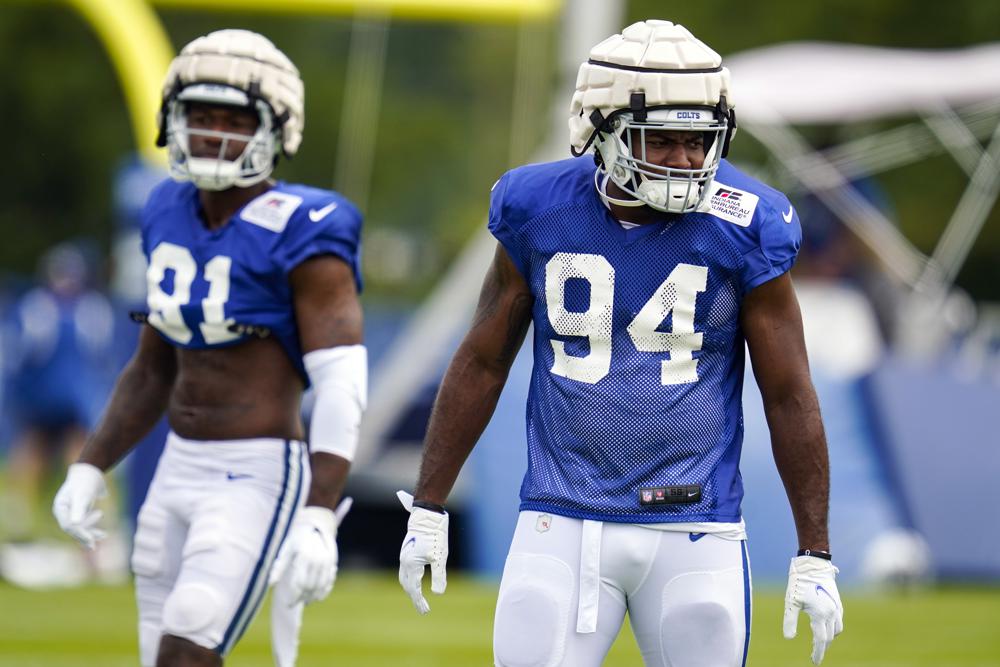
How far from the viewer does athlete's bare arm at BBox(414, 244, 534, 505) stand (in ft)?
14.6

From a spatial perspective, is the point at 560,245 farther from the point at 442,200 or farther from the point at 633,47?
the point at 442,200

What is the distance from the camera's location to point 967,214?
50.3ft

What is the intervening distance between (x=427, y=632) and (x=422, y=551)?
5.23 meters

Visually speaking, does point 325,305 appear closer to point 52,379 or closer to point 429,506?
point 429,506

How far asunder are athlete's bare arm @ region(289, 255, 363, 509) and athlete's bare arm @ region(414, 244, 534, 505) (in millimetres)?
527

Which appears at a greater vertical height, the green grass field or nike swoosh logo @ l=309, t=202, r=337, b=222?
nike swoosh logo @ l=309, t=202, r=337, b=222

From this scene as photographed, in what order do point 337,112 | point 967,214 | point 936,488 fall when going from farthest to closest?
point 337,112
point 967,214
point 936,488

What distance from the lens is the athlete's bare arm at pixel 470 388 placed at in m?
4.44

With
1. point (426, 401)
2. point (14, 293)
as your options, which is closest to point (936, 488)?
point (426, 401)

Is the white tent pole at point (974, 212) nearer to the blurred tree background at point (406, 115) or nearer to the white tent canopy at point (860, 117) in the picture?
the white tent canopy at point (860, 117)

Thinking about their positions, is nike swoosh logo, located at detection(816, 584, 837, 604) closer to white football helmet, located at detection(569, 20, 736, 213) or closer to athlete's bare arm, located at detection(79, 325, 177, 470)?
white football helmet, located at detection(569, 20, 736, 213)

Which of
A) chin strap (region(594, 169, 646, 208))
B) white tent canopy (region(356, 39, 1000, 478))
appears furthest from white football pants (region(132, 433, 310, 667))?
white tent canopy (region(356, 39, 1000, 478))

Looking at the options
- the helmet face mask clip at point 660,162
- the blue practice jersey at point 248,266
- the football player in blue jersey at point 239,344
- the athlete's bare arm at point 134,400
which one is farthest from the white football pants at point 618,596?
the athlete's bare arm at point 134,400

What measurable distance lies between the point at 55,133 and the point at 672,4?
8822 mm
